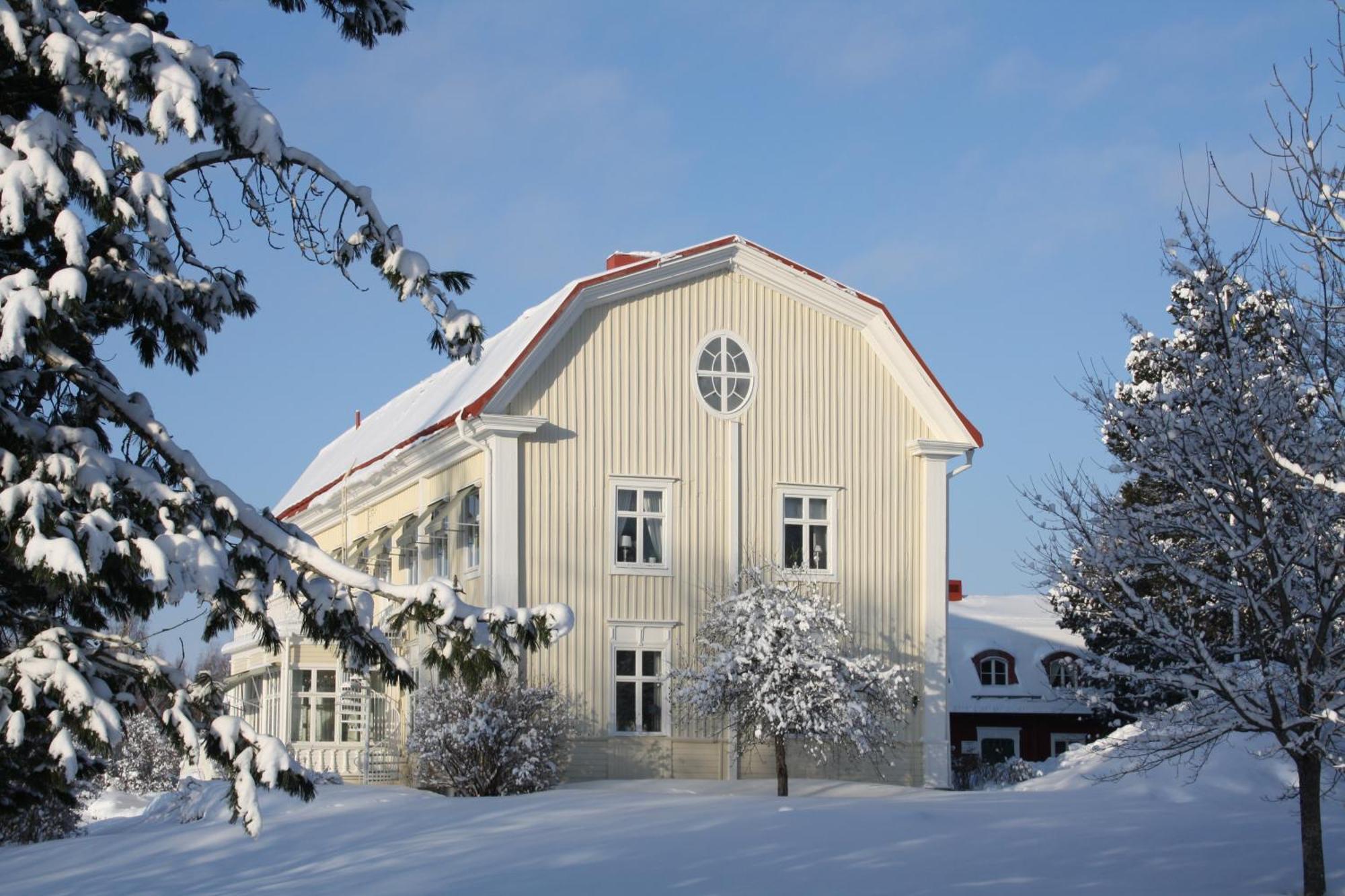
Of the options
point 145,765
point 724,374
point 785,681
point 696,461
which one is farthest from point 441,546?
point 145,765

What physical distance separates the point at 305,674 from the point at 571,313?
10.7m

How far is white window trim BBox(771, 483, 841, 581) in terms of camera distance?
80.8 feet

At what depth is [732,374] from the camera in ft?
81.1

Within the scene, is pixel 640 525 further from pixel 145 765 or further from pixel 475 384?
pixel 145 765

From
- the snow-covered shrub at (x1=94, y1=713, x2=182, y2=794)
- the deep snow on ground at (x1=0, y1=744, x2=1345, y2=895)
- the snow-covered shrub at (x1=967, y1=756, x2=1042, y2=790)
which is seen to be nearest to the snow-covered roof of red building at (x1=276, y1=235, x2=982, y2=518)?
the deep snow on ground at (x1=0, y1=744, x2=1345, y2=895)

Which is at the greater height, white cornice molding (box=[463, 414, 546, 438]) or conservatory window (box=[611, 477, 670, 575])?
white cornice molding (box=[463, 414, 546, 438])

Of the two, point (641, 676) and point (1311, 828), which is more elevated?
point (641, 676)

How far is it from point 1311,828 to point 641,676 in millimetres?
11735

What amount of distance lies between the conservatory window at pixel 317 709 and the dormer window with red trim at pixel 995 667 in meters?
17.8

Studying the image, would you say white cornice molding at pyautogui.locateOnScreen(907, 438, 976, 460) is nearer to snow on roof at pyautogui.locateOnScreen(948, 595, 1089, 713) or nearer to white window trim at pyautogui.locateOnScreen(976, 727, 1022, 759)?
snow on roof at pyautogui.locateOnScreen(948, 595, 1089, 713)

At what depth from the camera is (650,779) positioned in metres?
23.1

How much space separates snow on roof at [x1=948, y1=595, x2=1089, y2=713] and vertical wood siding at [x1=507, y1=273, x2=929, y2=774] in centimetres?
1208

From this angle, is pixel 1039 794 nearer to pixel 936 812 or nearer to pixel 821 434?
pixel 936 812

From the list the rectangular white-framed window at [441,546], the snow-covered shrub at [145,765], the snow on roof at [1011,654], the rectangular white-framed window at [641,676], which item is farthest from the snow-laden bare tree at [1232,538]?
the snow-covered shrub at [145,765]
